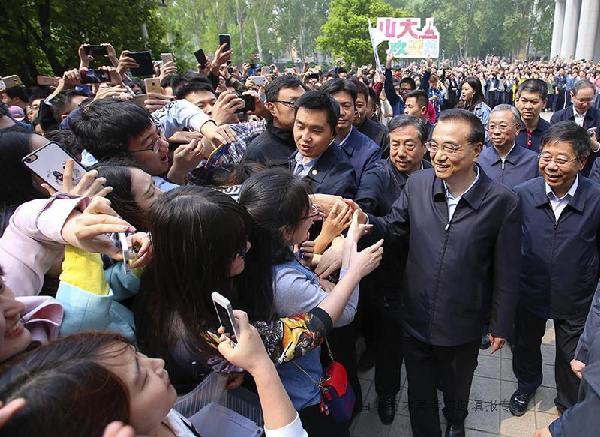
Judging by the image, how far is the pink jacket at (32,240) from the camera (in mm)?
1245

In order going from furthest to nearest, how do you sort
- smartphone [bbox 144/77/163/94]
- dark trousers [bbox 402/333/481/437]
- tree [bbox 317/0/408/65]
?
tree [bbox 317/0/408/65]
smartphone [bbox 144/77/163/94]
dark trousers [bbox 402/333/481/437]

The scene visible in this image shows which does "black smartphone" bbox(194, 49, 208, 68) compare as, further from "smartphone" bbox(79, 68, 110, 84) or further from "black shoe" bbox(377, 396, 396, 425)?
"black shoe" bbox(377, 396, 396, 425)

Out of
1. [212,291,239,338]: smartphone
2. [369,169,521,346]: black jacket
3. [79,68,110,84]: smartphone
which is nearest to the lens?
[212,291,239,338]: smartphone

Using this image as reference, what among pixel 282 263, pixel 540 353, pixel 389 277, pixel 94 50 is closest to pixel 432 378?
pixel 389 277

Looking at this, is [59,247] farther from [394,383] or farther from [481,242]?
[394,383]

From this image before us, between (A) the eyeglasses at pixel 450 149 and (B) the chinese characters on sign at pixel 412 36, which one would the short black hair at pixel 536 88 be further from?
(B) the chinese characters on sign at pixel 412 36

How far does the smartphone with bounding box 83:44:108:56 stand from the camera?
4352 millimetres

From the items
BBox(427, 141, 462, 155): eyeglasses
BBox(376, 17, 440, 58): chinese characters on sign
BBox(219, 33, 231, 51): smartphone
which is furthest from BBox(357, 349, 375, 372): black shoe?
BBox(376, 17, 440, 58): chinese characters on sign

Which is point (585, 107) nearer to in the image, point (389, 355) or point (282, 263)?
point (389, 355)

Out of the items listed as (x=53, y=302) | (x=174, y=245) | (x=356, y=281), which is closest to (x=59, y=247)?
(x=53, y=302)

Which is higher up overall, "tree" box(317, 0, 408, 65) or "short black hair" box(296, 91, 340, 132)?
"tree" box(317, 0, 408, 65)

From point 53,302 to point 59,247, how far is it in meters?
0.22

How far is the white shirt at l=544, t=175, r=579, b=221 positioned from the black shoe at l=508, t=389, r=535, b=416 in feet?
3.90

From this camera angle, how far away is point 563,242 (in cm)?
253
